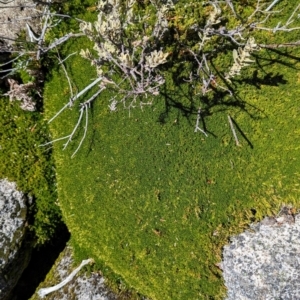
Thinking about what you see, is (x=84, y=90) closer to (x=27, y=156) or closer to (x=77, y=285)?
(x=27, y=156)

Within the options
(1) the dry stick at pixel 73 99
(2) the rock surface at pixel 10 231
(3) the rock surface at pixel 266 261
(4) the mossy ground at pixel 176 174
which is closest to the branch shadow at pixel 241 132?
(4) the mossy ground at pixel 176 174

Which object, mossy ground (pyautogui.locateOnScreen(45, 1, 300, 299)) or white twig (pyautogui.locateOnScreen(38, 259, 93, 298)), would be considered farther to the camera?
white twig (pyautogui.locateOnScreen(38, 259, 93, 298))

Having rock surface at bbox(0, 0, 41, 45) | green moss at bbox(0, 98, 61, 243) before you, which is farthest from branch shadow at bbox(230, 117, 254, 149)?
rock surface at bbox(0, 0, 41, 45)

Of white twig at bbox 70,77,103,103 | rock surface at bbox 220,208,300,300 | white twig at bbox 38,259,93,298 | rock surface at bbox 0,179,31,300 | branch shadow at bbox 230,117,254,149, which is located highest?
white twig at bbox 70,77,103,103

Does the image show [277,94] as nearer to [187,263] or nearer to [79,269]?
[187,263]

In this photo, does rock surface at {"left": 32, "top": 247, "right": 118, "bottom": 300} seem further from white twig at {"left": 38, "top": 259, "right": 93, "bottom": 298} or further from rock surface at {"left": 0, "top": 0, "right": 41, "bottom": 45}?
rock surface at {"left": 0, "top": 0, "right": 41, "bottom": 45}
